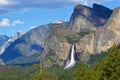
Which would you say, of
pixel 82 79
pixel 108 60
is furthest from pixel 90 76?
pixel 108 60

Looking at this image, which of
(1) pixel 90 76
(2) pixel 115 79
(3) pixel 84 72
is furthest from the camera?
(3) pixel 84 72

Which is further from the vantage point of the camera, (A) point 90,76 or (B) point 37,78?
(A) point 90,76

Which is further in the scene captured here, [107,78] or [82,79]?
[82,79]

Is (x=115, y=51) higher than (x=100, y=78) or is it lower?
higher

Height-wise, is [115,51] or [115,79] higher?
[115,51]

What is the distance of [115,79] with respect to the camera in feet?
238

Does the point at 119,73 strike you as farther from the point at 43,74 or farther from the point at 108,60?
the point at 43,74

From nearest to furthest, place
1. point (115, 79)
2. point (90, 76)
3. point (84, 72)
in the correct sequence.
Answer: point (115, 79), point (90, 76), point (84, 72)

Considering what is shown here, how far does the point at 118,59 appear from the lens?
246 ft

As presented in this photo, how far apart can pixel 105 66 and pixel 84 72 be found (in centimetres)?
1601

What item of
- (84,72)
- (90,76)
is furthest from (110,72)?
(84,72)

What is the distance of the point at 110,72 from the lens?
7406cm

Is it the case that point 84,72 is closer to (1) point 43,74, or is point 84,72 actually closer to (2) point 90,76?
(2) point 90,76

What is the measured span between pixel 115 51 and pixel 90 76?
874 centimetres
